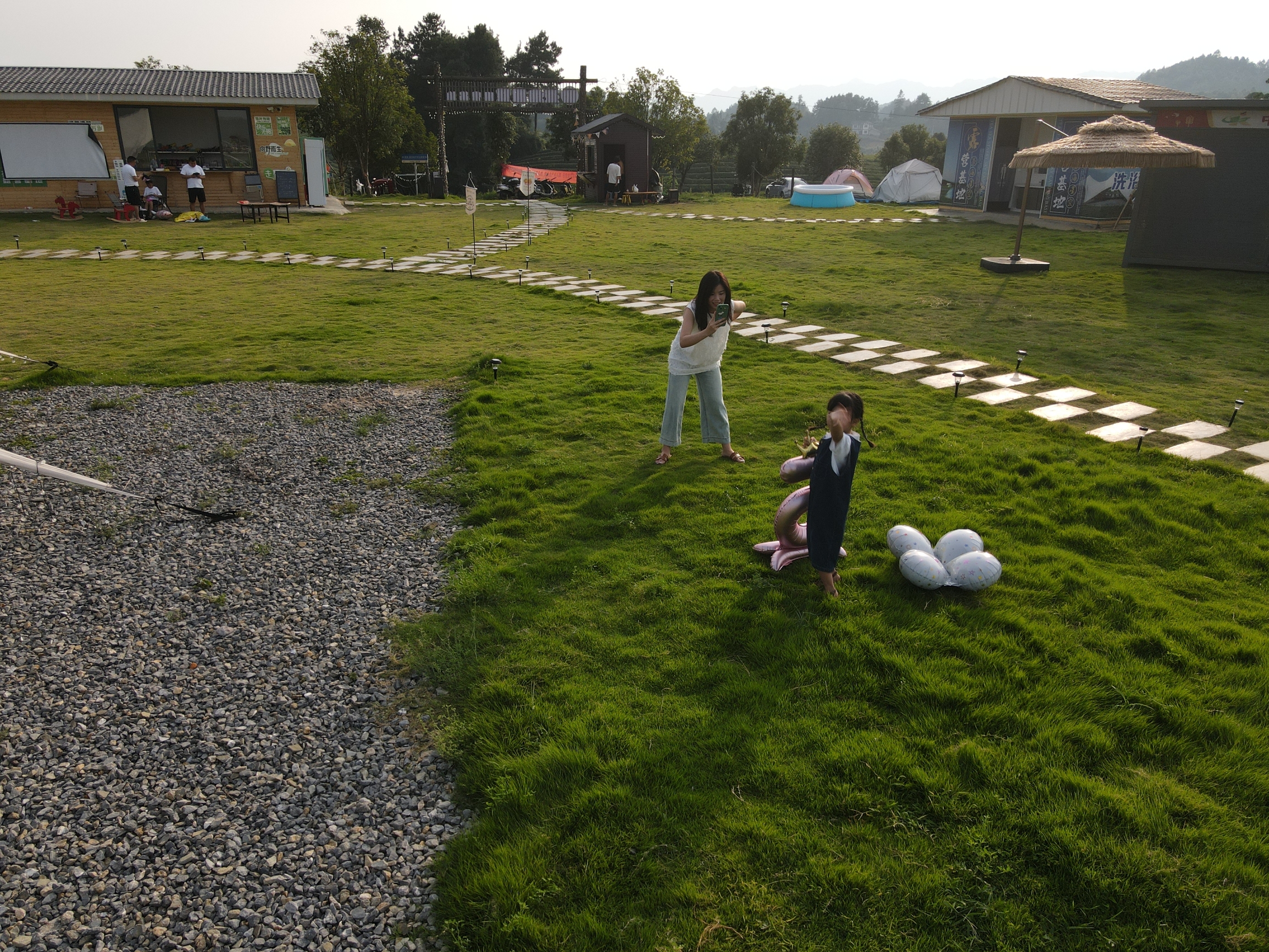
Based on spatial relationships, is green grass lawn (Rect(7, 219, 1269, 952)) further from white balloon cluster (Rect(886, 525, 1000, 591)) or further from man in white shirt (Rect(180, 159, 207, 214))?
man in white shirt (Rect(180, 159, 207, 214))

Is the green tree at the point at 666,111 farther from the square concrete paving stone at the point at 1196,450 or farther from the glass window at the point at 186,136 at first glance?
the square concrete paving stone at the point at 1196,450

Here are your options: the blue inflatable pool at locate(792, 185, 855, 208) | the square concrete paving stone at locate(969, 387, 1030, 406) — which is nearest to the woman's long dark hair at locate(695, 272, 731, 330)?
the square concrete paving stone at locate(969, 387, 1030, 406)

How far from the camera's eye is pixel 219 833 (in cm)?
294

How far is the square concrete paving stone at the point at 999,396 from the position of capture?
7.71 m

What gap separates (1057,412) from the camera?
7.35 metres

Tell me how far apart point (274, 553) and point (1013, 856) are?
4.42 m

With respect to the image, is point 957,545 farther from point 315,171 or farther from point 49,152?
point 49,152


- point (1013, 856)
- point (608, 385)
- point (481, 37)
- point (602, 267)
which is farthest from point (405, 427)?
point (481, 37)

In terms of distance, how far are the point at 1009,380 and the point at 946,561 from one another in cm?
454

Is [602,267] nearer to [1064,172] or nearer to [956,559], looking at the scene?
[956,559]

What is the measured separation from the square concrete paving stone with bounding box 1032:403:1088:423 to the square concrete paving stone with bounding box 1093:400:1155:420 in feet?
0.54

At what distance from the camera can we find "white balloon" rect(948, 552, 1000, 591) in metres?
4.38

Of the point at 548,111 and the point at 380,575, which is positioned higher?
the point at 548,111

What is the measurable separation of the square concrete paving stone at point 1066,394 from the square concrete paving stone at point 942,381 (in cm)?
76
